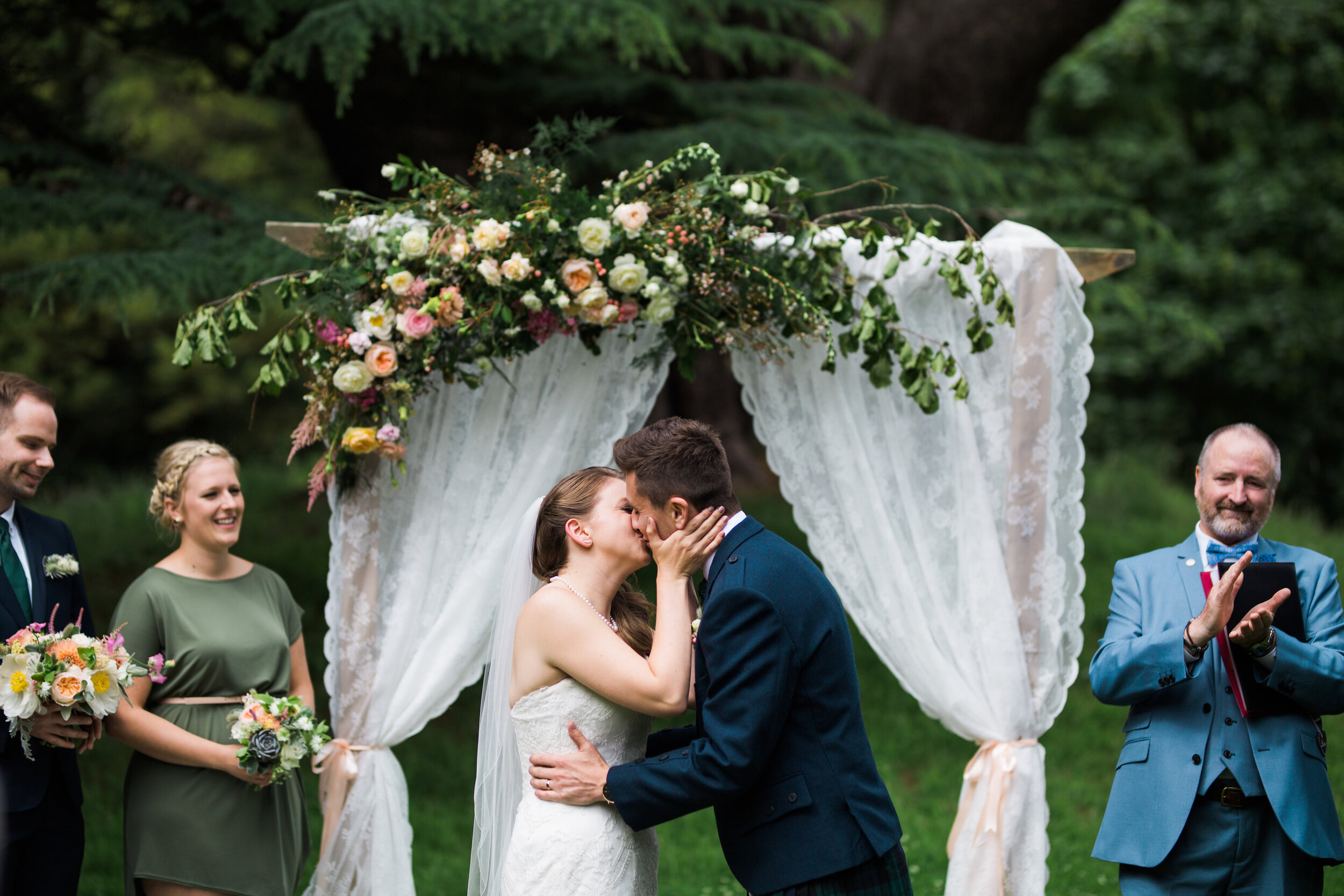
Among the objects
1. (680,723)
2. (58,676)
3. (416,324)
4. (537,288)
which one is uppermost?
(537,288)

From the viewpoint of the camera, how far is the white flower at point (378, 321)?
3572 millimetres

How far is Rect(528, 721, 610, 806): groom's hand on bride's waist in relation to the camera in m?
2.84

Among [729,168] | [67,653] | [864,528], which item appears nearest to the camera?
[67,653]

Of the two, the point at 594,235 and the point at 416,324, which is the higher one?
the point at 594,235

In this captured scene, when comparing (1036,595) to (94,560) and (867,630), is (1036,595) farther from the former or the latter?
(94,560)

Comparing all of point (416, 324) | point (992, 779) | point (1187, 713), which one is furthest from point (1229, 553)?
point (416, 324)

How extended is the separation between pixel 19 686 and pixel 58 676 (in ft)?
0.29

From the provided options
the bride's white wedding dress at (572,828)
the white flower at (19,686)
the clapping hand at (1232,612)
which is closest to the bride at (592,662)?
the bride's white wedding dress at (572,828)

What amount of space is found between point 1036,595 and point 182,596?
107 inches

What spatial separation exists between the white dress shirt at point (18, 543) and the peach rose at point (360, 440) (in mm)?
926

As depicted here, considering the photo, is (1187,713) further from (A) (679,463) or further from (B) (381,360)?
(B) (381,360)

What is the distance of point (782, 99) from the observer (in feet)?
23.6

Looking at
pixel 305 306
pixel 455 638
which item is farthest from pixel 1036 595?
pixel 305 306

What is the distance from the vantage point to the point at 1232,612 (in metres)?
3.02
